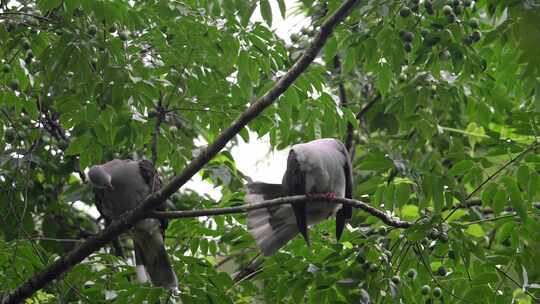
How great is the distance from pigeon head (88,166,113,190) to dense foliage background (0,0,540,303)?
0.12 m

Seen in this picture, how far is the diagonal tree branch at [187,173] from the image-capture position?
4.00 meters

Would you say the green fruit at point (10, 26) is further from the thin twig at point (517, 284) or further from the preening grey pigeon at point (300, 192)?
the thin twig at point (517, 284)

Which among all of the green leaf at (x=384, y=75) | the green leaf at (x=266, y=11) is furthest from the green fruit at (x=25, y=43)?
the green leaf at (x=384, y=75)

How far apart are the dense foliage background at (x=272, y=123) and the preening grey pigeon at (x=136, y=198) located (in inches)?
5.9

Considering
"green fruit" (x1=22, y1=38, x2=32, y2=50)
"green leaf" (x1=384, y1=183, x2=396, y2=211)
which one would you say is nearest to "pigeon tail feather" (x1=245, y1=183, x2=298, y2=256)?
"green leaf" (x1=384, y1=183, x2=396, y2=211)

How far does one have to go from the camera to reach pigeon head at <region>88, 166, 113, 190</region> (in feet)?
17.3

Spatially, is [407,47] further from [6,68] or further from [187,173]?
[6,68]

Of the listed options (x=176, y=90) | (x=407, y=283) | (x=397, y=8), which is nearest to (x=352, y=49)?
(x=397, y=8)

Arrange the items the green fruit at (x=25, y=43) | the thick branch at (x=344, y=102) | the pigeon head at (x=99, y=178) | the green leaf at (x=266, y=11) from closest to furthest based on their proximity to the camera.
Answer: the green leaf at (x=266, y=11) → the green fruit at (x=25, y=43) → the pigeon head at (x=99, y=178) → the thick branch at (x=344, y=102)

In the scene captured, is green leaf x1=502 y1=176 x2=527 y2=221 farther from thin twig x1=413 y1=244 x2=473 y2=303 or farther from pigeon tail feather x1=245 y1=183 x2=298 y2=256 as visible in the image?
pigeon tail feather x1=245 y1=183 x2=298 y2=256

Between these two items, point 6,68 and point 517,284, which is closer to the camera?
point 517,284

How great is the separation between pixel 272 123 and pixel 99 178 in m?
1.34

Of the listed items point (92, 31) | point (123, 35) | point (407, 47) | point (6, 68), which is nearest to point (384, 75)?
point (407, 47)

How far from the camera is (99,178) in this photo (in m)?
5.27
